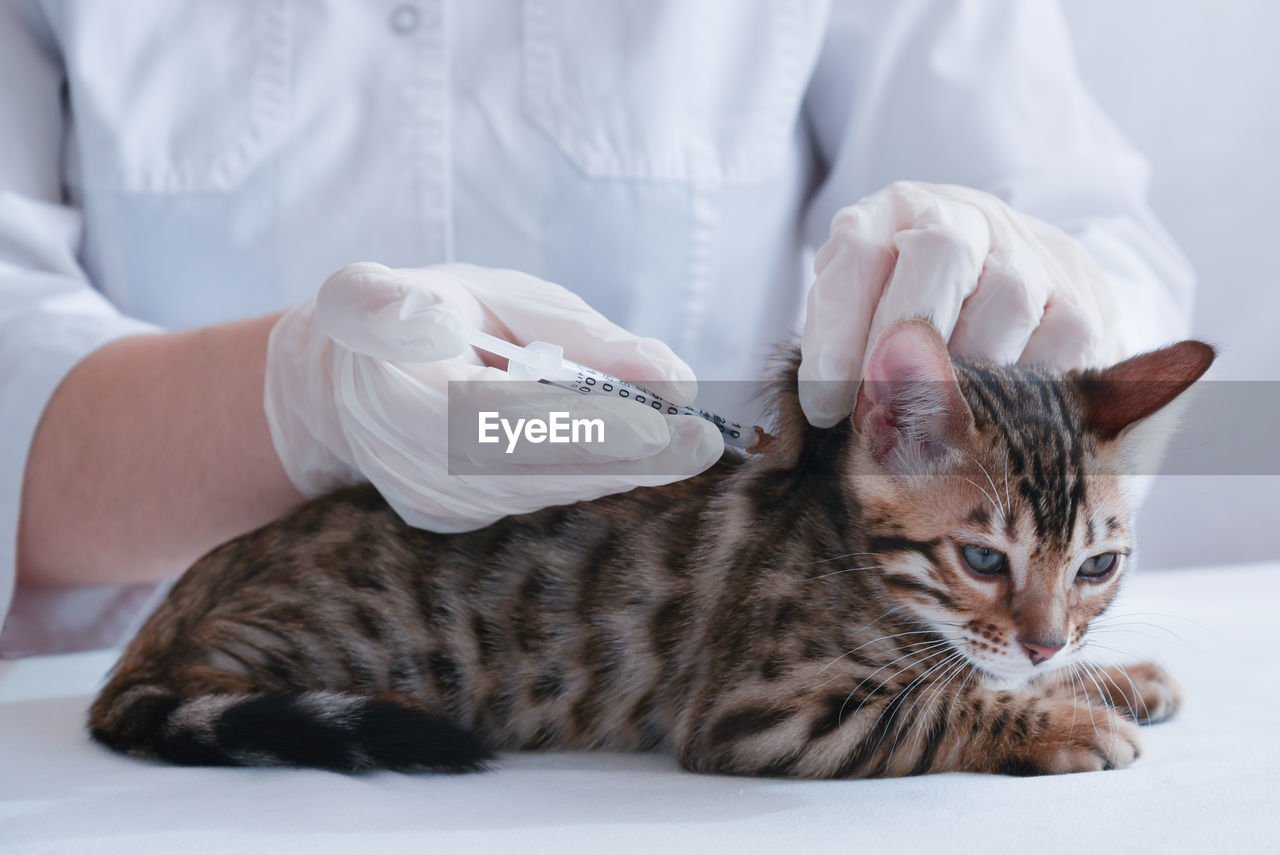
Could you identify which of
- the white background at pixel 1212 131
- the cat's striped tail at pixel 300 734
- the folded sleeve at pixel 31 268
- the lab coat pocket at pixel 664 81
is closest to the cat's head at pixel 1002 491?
the cat's striped tail at pixel 300 734

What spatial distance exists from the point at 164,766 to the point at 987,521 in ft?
2.48

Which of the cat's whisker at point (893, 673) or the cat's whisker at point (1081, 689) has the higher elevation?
the cat's whisker at point (893, 673)

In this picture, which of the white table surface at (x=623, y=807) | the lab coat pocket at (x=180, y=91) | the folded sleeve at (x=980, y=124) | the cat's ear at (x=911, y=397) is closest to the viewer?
the white table surface at (x=623, y=807)

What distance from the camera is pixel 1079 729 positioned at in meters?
0.91

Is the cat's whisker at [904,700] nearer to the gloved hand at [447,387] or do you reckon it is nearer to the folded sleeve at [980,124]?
the gloved hand at [447,387]

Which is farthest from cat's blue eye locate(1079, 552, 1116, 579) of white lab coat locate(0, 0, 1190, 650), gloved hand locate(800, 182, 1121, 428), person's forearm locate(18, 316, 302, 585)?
person's forearm locate(18, 316, 302, 585)

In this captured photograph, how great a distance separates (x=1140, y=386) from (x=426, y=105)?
37.3 inches

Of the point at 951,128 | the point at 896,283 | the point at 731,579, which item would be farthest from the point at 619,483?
the point at 951,128

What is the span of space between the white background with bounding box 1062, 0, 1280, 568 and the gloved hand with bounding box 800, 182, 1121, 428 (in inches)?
48.8

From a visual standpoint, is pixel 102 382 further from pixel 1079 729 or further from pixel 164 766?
pixel 1079 729

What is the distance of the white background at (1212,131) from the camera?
2.09 metres

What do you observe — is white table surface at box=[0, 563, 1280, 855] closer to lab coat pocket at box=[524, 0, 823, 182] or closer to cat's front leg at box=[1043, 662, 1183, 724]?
cat's front leg at box=[1043, 662, 1183, 724]

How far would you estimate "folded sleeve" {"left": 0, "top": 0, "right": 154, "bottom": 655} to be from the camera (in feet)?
3.97

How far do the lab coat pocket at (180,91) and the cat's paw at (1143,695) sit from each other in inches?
48.0
